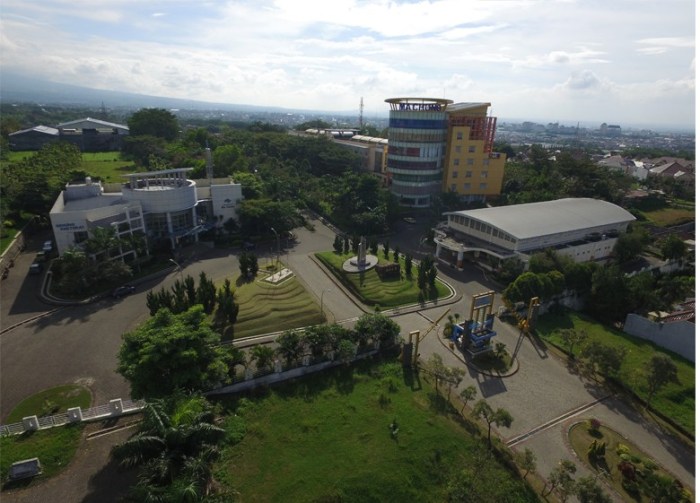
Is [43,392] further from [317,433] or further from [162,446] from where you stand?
[317,433]

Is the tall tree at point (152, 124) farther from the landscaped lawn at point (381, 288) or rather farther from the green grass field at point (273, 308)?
the landscaped lawn at point (381, 288)

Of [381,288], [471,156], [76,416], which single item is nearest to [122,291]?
[76,416]

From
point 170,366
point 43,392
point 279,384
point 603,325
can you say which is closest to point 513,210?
point 603,325

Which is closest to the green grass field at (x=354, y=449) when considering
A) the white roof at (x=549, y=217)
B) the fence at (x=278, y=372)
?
the fence at (x=278, y=372)

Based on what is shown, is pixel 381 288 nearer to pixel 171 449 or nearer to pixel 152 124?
pixel 171 449

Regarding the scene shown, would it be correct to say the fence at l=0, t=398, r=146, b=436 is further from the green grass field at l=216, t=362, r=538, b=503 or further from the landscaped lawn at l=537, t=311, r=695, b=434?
the landscaped lawn at l=537, t=311, r=695, b=434
